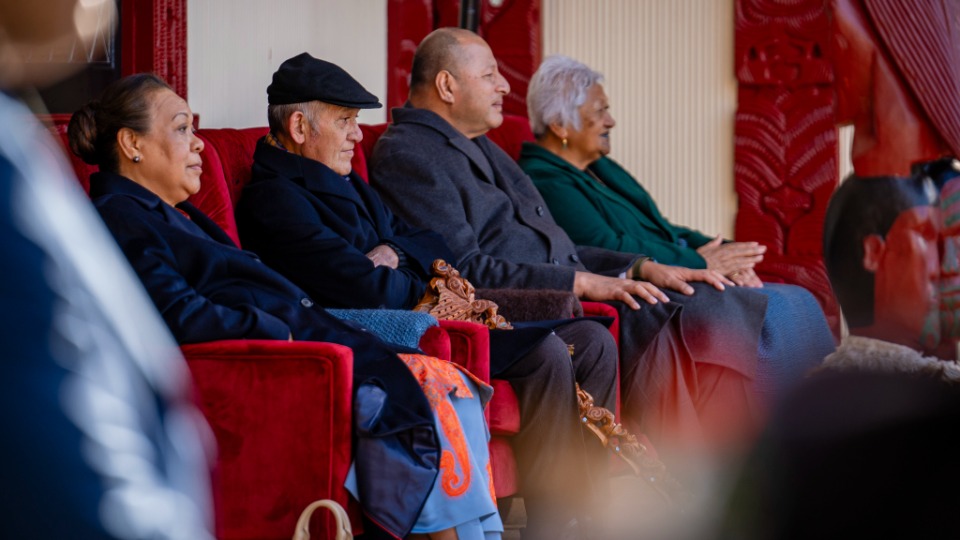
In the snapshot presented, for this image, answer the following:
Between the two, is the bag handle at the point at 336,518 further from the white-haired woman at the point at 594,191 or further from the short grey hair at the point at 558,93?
the short grey hair at the point at 558,93

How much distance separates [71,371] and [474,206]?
10.3 feet

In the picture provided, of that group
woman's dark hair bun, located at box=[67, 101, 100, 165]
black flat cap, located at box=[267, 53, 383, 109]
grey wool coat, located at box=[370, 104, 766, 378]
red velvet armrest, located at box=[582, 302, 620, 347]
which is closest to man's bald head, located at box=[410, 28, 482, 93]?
grey wool coat, located at box=[370, 104, 766, 378]

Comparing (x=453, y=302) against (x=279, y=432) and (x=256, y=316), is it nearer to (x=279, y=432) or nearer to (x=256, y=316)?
(x=256, y=316)

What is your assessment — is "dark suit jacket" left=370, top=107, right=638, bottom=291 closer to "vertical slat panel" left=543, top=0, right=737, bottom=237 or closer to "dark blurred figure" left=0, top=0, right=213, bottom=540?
"vertical slat panel" left=543, top=0, right=737, bottom=237

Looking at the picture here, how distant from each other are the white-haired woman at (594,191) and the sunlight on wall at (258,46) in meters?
0.84

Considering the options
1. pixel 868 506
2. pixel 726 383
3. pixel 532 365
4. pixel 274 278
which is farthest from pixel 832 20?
pixel 726 383

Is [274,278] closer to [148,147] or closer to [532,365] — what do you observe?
[148,147]

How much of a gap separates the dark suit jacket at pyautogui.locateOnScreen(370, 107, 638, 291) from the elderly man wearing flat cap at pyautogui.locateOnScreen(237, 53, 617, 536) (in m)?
0.18

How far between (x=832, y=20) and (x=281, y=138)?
8.56 feet

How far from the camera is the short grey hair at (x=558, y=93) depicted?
421cm

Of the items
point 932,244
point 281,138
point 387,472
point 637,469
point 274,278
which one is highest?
point 932,244

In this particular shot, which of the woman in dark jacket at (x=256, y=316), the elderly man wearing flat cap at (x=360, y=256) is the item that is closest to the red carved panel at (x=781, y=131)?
the elderly man wearing flat cap at (x=360, y=256)

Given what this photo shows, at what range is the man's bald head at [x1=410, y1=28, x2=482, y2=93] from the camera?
144 inches

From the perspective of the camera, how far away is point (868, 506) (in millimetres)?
407
